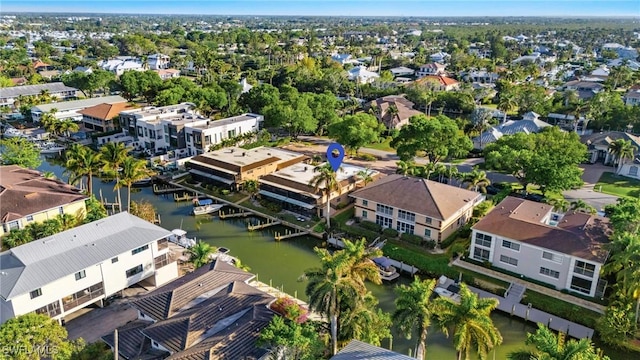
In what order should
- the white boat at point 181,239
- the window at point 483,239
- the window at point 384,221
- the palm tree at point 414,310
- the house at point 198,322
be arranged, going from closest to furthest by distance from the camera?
the house at point 198,322 → the palm tree at point 414,310 → the window at point 483,239 → the white boat at point 181,239 → the window at point 384,221

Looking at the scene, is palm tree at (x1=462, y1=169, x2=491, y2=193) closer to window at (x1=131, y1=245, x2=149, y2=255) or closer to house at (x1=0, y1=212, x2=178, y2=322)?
house at (x1=0, y1=212, x2=178, y2=322)

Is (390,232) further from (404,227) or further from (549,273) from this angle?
(549,273)

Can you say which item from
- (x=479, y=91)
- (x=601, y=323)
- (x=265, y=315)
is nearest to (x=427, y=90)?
(x=479, y=91)

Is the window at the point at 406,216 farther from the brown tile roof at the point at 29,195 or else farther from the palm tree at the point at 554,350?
the brown tile roof at the point at 29,195

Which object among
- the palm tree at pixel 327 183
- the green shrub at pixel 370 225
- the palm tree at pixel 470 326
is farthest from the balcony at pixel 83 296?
the green shrub at pixel 370 225

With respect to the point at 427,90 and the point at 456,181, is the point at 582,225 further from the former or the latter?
the point at 427,90

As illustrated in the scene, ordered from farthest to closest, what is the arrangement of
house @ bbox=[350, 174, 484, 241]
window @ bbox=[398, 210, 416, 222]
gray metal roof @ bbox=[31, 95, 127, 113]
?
gray metal roof @ bbox=[31, 95, 127, 113], window @ bbox=[398, 210, 416, 222], house @ bbox=[350, 174, 484, 241]

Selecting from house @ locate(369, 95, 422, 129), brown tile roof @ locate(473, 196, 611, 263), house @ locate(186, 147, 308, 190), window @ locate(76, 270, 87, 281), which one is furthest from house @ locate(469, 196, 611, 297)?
house @ locate(369, 95, 422, 129)
